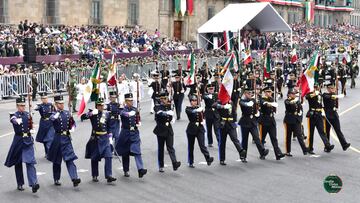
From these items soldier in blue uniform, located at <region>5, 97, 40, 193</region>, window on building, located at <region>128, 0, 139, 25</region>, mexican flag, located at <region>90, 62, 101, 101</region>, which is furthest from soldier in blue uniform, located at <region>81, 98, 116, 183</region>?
window on building, located at <region>128, 0, 139, 25</region>

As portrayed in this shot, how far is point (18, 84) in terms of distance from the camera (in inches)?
1139

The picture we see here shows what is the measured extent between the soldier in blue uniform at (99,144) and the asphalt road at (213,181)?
0.24 meters

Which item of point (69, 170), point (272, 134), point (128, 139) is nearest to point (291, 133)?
point (272, 134)

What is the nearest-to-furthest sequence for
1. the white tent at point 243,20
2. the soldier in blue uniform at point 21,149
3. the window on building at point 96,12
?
the soldier in blue uniform at point 21,149 < the white tent at point 243,20 < the window on building at point 96,12

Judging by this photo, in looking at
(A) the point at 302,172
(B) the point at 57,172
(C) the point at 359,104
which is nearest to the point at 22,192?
(B) the point at 57,172

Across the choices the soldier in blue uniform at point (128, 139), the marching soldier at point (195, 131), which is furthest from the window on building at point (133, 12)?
the soldier in blue uniform at point (128, 139)

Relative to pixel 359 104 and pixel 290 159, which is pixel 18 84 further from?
pixel 290 159

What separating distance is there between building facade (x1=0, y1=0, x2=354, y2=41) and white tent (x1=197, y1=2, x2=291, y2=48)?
5907 millimetres

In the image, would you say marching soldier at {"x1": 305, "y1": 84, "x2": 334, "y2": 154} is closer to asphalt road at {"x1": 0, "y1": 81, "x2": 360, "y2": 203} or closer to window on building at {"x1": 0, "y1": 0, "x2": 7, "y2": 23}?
asphalt road at {"x1": 0, "y1": 81, "x2": 360, "y2": 203}

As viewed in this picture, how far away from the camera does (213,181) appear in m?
14.4

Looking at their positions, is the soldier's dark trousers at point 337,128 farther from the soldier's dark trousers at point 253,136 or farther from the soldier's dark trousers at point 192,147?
the soldier's dark trousers at point 192,147

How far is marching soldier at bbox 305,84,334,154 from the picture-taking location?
17.6 metres

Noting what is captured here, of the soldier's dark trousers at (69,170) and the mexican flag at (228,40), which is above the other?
the mexican flag at (228,40)

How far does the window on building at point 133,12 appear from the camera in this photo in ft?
164
